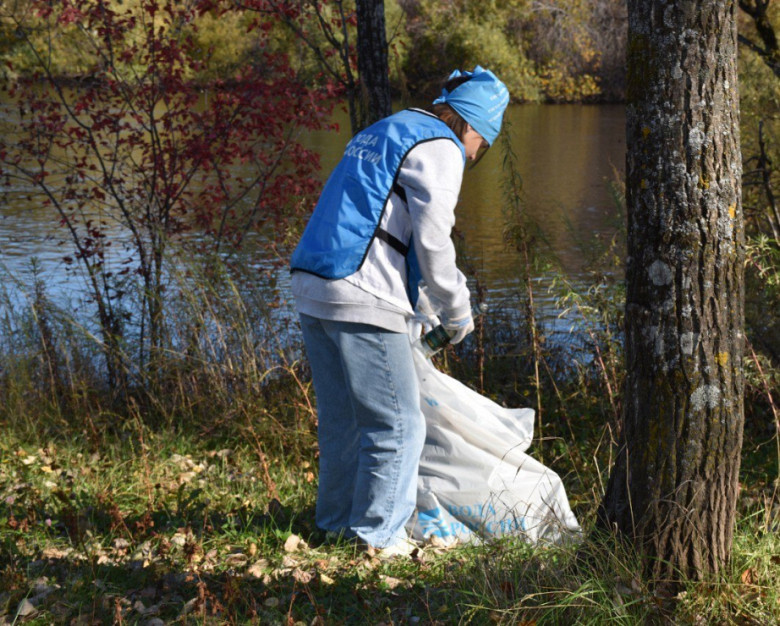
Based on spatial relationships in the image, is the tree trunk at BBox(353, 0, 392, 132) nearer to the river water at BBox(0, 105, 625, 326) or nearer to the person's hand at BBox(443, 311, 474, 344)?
the river water at BBox(0, 105, 625, 326)

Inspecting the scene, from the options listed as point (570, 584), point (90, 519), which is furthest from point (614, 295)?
point (90, 519)

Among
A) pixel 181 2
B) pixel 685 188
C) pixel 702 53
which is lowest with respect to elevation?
pixel 685 188

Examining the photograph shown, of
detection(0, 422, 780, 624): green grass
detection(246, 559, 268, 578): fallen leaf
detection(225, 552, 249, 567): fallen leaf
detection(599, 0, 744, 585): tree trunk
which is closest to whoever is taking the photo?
detection(599, 0, 744, 585): tree trunk

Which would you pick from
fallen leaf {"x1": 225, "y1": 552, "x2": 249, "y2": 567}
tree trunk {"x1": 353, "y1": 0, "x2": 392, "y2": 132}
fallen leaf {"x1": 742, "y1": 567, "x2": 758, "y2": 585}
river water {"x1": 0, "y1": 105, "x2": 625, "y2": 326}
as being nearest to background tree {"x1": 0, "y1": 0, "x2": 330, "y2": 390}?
river water {"x1": 0, "y1": 105, "x2": 625, "y2": 326}

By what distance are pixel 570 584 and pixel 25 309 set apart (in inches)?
174

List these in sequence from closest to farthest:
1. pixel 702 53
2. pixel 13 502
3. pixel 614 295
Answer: pixel 702 53
pixel 13 502
pixel 614 295

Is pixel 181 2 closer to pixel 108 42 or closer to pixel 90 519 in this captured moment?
pixel 108 42

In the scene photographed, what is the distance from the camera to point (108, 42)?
5914 millimetres

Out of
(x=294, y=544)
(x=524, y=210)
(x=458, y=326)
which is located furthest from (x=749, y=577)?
(x=524, y=210)

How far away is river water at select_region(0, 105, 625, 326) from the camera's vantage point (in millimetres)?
8016

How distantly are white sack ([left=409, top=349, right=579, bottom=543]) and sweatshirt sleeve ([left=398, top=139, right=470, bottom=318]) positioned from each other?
1.98 feet

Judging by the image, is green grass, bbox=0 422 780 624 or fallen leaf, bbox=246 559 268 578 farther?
fallen leaf, bbox=246 559 268 578

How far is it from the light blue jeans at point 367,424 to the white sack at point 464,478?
0.66 ft

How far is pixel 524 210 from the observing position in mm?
5484
